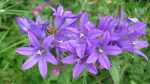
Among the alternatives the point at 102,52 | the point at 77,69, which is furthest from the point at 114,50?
the point at 77,69

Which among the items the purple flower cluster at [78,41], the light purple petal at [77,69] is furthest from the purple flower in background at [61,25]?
the light purple petal at [77,69]

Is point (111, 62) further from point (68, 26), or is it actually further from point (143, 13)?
point (143, 13)

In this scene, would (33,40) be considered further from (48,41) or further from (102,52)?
(102,52)

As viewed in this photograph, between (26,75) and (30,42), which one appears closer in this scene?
(30,42)

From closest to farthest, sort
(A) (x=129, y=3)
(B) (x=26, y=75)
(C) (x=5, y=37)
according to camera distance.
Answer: (B) (x=26, y=75), (C) (x=5, y=37), (A) (x=129, y=3)

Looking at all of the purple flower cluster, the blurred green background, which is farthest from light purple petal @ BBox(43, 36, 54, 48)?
the blurred green background

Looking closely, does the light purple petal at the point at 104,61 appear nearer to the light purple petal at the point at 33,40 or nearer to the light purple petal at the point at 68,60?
the light purple petal at the point at 68,60

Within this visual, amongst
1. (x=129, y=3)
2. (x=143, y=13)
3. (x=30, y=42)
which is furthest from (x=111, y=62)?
(x=129, y=3)
